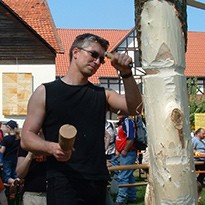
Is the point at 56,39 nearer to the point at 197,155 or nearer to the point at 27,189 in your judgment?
the point at 197,155

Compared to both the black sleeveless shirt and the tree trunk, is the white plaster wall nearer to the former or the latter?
the black sleeveless shirt

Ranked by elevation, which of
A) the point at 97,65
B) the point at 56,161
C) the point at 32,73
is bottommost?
the point at 56,161

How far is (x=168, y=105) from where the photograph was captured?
2.73 meters

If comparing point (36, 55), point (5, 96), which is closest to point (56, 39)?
point (36, 55)

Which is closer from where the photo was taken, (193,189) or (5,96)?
(193,189)

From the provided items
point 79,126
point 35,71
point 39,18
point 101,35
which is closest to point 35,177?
point 79,126

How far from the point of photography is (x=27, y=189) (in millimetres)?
5062

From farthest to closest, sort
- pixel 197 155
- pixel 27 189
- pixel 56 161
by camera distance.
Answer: pixel 197 155
pixel 27 189
pixel 56 161

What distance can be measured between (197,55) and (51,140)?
47.3m

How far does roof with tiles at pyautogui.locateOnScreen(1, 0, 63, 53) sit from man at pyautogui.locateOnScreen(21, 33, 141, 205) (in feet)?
76.5

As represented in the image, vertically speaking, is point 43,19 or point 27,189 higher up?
point 43,19

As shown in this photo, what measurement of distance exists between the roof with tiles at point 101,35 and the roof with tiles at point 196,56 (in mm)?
5884

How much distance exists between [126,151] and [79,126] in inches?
284

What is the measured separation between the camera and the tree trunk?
8.98 feet
